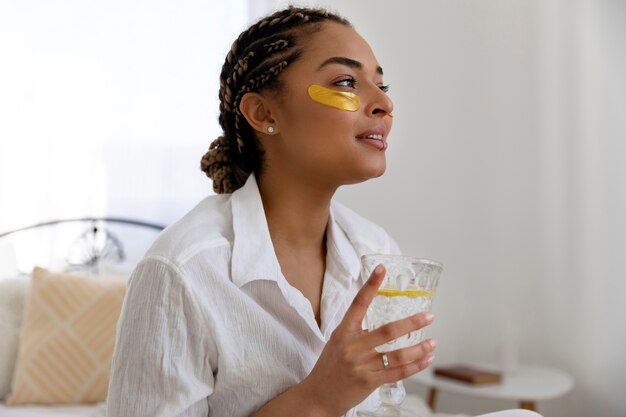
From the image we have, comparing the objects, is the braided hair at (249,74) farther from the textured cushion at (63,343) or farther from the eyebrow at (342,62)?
the textured cushion at (63,343)

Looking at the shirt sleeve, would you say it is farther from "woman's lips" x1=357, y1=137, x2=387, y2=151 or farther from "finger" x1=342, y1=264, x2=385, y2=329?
"woman's lips" x1=357, y1=137, x2=387, y2=151

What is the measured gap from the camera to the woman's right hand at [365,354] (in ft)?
2.98

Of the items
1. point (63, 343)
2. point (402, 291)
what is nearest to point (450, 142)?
point (63, 343)

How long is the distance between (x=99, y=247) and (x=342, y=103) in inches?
88.9

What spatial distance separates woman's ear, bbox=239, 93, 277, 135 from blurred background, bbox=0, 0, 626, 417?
1927 millimetres

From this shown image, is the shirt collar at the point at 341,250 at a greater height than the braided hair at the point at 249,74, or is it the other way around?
the braided hair at the point at 249,74

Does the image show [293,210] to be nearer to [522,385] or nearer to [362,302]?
[362,302]

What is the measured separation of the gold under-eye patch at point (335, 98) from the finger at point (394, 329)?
1.35 ft

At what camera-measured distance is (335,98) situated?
118cm

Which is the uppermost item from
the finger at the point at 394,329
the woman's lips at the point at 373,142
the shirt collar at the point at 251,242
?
the woman's lips at the point at 373,142

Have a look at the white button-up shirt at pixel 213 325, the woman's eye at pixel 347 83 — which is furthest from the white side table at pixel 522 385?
the woman's eye at pixel 347 83

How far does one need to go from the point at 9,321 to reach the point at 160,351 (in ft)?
5.31

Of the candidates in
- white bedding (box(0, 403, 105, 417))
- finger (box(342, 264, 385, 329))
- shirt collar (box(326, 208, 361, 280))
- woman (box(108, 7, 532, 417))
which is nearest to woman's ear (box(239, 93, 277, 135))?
woman (box(108, 7, 532, 417))

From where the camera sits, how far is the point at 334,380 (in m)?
0.95
